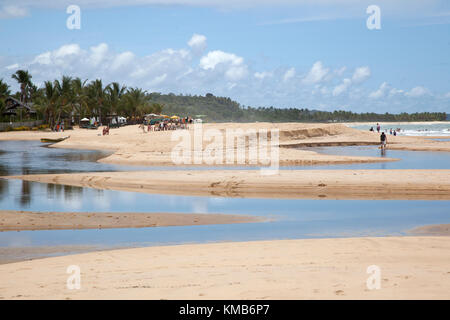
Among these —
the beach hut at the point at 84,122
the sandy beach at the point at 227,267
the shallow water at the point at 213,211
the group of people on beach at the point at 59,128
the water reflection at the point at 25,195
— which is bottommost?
the shallow water at the point at 213,211

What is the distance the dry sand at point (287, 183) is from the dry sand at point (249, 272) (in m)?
9.28

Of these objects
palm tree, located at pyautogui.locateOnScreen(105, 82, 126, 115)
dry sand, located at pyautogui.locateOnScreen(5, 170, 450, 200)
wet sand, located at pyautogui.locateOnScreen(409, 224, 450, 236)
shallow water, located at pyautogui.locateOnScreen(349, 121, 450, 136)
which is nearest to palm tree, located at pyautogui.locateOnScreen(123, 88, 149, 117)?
palm tree, located at pyautogui.locateOnScreen(105, 82, 126, 115)

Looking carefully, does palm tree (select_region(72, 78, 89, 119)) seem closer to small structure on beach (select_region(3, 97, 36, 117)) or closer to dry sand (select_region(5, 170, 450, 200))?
small structure on beach (select_region(3, 97, 36, 117))

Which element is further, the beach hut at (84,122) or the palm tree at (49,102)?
the beach hut at (84,122)

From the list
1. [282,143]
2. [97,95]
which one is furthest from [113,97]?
[282,143]

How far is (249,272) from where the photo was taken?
8.18 m

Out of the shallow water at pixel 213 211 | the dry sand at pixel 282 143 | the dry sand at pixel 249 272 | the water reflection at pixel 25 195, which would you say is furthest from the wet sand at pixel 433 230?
the dry sand at pixel 282 143

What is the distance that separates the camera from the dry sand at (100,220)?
47.2ft

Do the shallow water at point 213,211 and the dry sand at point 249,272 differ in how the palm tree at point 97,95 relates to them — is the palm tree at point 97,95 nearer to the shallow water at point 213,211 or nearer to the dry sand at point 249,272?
the shallow water at point 213,211

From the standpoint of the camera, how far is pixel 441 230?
45.2ft

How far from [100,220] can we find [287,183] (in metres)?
8.74

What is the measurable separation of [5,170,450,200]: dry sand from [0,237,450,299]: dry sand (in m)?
9.28


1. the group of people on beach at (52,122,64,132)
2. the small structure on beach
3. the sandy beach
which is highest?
the small structure on beach

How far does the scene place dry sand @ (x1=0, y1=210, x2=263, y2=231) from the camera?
47.2 feet
